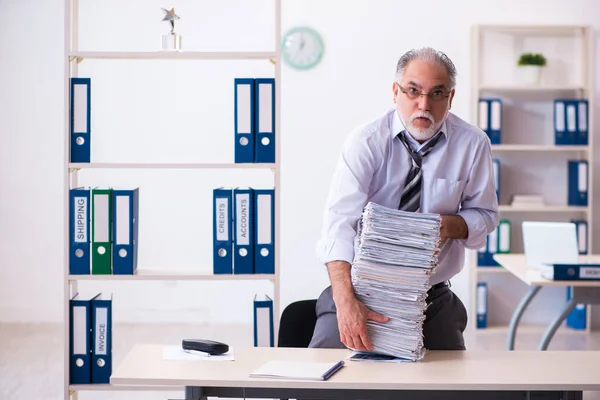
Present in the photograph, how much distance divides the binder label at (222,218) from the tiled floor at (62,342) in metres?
1.14

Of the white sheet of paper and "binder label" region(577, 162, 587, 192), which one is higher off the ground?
"binder label" region(577, 162, 587, 192)

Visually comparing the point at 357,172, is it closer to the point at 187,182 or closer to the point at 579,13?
the point at 187,182

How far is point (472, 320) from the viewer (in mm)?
5961

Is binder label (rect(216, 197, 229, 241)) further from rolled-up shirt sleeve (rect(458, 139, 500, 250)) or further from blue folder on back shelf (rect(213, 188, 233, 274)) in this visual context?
rolled-up shirt sleeve (rect(458, 139, 500, 250))

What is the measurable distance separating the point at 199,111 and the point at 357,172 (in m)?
3.71

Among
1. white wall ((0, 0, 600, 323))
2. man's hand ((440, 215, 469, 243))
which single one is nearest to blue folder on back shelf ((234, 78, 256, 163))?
man's hand ((440, 215, 469, 243))

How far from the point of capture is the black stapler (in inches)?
89.0

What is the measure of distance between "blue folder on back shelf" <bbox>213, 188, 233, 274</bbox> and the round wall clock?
2.86 m

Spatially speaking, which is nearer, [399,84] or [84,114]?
[399,84]

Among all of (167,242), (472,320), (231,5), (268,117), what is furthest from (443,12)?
(268,117)

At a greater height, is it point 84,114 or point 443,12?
point 443,12

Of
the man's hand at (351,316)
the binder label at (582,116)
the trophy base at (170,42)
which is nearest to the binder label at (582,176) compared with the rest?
the binder label at (582,116)

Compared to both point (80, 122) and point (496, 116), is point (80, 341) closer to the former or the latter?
point (80, 122)

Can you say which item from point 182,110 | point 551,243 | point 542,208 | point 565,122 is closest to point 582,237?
point 542,208
